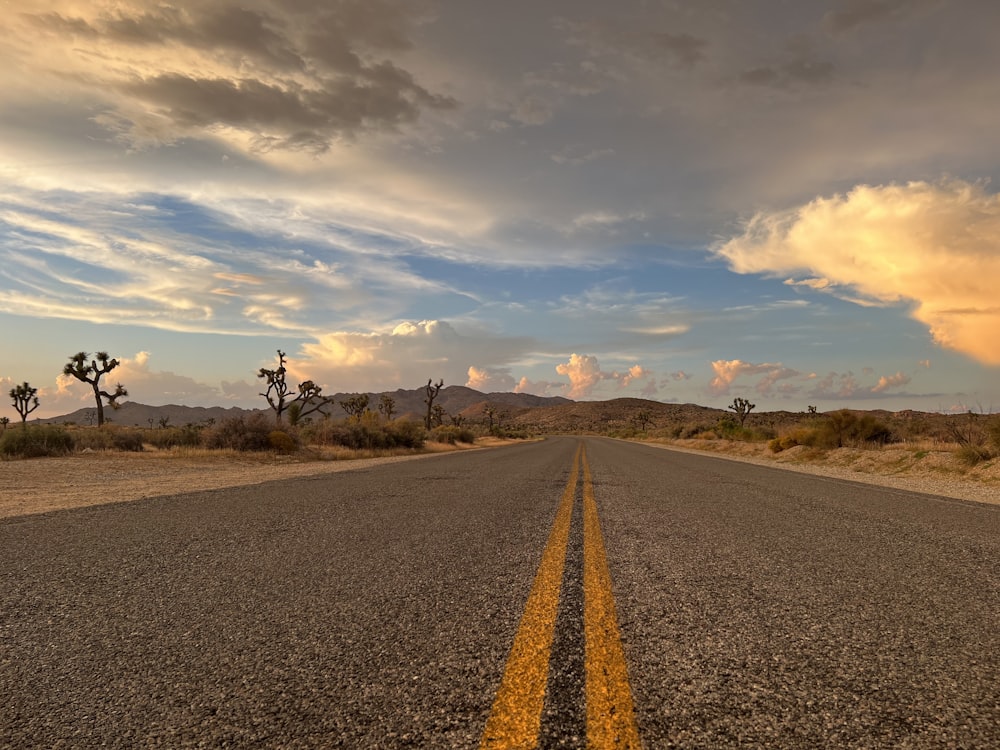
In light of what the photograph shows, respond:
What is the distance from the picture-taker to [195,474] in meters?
15.2

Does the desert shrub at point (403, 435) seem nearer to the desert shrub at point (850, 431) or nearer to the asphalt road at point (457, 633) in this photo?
the desert shrub at point (850, 431)

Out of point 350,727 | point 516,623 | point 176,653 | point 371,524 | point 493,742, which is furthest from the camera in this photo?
point 371,524

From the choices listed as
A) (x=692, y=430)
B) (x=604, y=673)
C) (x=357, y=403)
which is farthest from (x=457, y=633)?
(x=357, y=403)

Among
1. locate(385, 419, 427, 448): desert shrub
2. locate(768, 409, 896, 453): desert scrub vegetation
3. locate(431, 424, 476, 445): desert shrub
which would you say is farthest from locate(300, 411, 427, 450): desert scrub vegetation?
locate(768, 409, 896, 453): desert scrub vegetation

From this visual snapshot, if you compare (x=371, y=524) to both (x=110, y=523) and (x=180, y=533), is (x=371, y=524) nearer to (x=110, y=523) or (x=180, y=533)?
(x=180, y=533)

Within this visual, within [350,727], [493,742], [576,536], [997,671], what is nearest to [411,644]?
[350,727]

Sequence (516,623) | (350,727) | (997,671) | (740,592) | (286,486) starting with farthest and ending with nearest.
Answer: (286,486) < (740,592) < (516,623) < (997,671) < (350,727)

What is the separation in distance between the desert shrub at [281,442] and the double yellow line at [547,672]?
22.0 meters

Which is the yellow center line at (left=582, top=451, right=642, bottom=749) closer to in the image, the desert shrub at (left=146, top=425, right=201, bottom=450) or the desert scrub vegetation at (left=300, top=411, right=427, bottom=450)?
the desert shrub at (left=146, top=425, right=201, bottom=450)

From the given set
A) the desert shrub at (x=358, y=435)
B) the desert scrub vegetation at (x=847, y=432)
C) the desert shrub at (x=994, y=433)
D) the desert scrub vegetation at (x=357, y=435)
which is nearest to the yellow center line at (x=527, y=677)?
the desert shrub at (x=994, y=433)

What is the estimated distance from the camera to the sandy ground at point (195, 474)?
10.1 metres

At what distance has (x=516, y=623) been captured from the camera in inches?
119

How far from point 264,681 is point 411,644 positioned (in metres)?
0.65

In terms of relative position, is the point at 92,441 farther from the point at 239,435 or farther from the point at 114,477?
the point at 114,477
